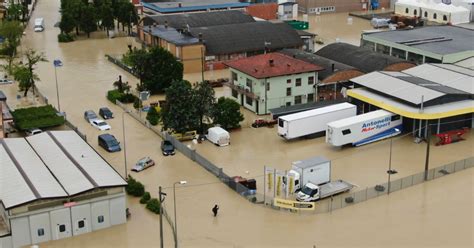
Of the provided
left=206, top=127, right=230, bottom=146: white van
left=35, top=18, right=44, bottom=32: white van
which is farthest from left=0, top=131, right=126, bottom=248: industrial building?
→ left=35, top=18, right=44, bottom=32: white van

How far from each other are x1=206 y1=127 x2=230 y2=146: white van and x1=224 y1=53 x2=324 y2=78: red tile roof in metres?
5.41

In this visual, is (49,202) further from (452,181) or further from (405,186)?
(452,181)

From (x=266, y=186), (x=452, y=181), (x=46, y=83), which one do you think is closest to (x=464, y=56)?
(x=452, y=181)

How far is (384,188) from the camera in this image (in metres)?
25.7

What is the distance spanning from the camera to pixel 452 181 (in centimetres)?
2684

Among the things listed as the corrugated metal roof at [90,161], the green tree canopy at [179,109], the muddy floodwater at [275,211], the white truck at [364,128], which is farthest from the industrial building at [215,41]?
the corrugated metal roof at [90,161]

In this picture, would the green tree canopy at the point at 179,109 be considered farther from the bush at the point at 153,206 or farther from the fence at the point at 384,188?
the fence at the point at 384,188

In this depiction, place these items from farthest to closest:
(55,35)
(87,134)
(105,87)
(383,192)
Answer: (55,35)
(105,87)
(87,134)
(383,192)

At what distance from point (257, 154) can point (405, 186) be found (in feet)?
22.7

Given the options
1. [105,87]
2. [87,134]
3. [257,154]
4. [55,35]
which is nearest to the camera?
[257,154]

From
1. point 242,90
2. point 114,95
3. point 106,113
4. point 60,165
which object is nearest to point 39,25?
point 114,95

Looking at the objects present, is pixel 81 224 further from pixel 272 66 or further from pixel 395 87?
pixel 395 87

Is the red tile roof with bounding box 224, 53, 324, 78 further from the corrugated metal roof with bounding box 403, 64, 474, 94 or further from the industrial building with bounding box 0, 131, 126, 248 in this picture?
the industrial building with bounding box 0, 131, 126, 248

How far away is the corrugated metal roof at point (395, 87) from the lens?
31.7 m
